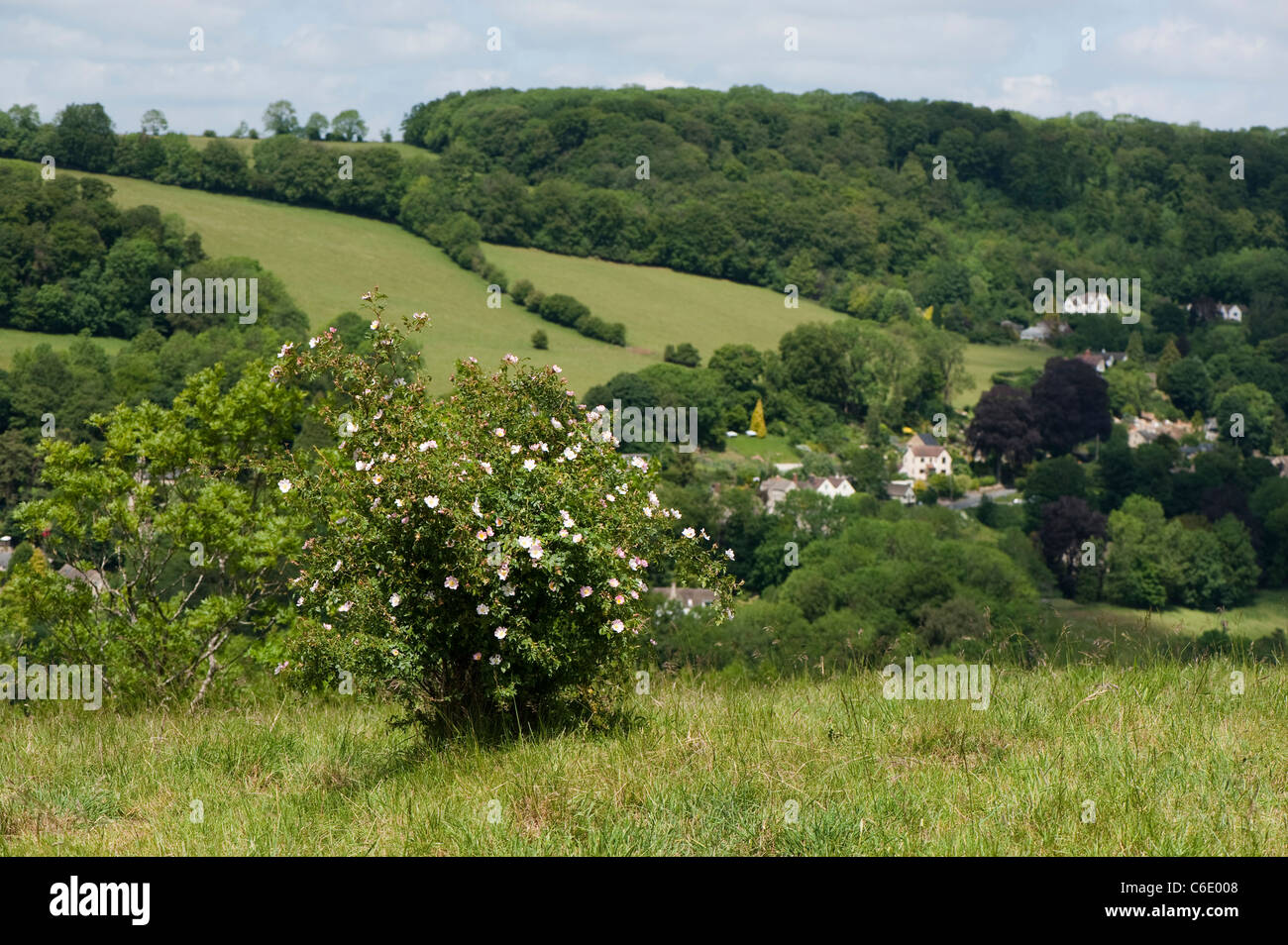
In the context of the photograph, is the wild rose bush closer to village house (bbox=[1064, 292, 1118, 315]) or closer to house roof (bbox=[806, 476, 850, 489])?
house roof (bbox=[806, 476, 850, 489])

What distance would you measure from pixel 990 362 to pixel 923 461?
108ft

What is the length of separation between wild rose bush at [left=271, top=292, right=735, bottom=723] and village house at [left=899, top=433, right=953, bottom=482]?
343 ft

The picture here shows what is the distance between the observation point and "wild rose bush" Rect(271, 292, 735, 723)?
4953mm

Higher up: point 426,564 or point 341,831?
point 426,564

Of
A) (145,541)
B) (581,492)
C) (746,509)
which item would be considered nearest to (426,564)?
(581,492)

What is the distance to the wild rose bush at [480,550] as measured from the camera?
4.95 metres

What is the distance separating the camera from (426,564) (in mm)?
5047

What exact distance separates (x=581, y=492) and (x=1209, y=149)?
7877 inches

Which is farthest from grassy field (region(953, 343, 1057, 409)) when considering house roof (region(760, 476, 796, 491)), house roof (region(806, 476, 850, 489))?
house roof (region(760, 476, 796, 491))

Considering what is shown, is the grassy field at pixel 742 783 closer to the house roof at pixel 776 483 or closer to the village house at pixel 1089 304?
the house roof at pixel 776 483

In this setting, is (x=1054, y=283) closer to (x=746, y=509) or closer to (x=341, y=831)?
(x=746, y=509)

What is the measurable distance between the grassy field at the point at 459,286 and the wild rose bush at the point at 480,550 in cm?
8510

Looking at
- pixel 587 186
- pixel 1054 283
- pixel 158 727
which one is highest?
pixel 587 186

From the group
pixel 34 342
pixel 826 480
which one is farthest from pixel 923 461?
pixel 34 342
